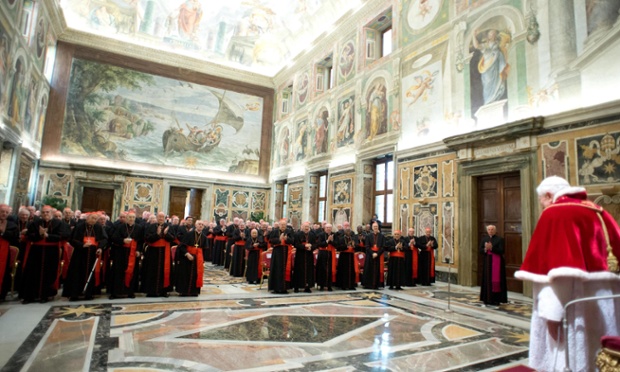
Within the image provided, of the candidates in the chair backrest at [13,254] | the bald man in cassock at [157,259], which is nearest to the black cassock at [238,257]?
the bald man in cassock at [157,259]

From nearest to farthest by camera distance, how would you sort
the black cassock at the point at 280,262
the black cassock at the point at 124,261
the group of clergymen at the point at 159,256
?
the group of clergymen at the point at 159,256, the black cassock at the point at 124,261, the black cassock at the point at 280,262

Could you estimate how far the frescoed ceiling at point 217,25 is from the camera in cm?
1778

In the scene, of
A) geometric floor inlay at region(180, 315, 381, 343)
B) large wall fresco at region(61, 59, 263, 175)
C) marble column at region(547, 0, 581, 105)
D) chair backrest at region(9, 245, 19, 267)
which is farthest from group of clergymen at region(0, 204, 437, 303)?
large wall fresco at region(61, 59, 263, 175)

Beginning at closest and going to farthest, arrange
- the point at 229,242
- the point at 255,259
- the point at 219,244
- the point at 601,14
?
1. the point at 601,14
2. the point at 255,259
3. the point at 229,242
4. the point at 219,244

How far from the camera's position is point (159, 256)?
7430mm

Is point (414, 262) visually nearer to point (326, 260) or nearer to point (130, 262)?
point (326, 260)

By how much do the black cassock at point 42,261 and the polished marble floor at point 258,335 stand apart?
33cm

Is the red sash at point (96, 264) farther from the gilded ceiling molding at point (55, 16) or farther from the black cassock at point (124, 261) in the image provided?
the gilded ceiling molding at point (55, 16)

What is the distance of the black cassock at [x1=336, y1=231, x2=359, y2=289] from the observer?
925 centimetres

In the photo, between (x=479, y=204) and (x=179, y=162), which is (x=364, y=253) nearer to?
(x=479, y=204)

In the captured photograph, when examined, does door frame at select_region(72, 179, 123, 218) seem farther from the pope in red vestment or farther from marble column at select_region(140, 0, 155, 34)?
the pope in red vestment

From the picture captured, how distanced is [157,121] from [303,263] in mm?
14278

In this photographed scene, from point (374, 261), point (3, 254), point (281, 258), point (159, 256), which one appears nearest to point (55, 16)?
point (3, 254)

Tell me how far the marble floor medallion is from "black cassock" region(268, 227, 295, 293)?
114 centimetres
